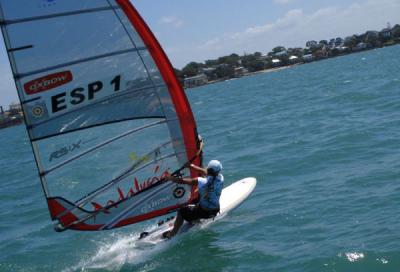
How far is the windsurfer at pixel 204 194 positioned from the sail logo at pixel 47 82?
155cm

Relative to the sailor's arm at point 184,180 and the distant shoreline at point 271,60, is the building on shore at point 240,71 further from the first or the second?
the sailor's arm at point 184,180

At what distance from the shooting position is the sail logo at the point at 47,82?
555 centimetres

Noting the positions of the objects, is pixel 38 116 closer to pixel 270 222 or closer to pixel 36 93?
pixel 36 93

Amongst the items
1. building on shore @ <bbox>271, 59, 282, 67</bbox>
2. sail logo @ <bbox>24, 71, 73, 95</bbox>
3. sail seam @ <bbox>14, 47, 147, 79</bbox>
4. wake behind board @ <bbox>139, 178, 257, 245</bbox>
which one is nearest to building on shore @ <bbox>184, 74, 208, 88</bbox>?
building on shore @ <bbox>271, 59, 282, 67</bbox>

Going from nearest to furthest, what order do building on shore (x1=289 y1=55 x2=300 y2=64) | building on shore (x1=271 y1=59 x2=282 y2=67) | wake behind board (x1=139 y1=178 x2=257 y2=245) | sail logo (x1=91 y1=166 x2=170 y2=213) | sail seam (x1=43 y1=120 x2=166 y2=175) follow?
sail seam (x1=43 y1=120 x2=166 y2=175)
sail logo (x1=91 y1=166 x2=170 y2=213)
wake behind board (x1=139 y1=178 x2=257 y2=245)
building on shore (x1=271 y1=59 x2=282 y2=67)
building on shore (x1=289 y1=55 x2=300 y2=64)

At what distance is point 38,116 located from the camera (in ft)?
18.6

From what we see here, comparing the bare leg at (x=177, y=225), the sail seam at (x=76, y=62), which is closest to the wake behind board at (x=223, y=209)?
the bare leg at (x=177, y=225)

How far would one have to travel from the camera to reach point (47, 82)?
5.62 metres

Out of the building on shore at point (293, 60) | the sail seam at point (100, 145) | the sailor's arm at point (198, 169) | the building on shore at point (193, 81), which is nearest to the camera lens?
the sail seam at point (100, 145)

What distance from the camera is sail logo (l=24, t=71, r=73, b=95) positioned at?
5.55 meters

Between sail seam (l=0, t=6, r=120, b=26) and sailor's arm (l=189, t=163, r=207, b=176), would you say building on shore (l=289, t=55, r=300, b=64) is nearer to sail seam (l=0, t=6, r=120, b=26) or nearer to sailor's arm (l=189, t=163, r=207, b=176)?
sailor's arm (l=189, t=163, r=207, b=176)

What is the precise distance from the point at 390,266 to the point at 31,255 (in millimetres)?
4839

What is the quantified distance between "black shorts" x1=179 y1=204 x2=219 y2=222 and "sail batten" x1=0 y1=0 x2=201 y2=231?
0.61ft

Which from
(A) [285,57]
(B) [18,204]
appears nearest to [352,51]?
(A) [285,57]
